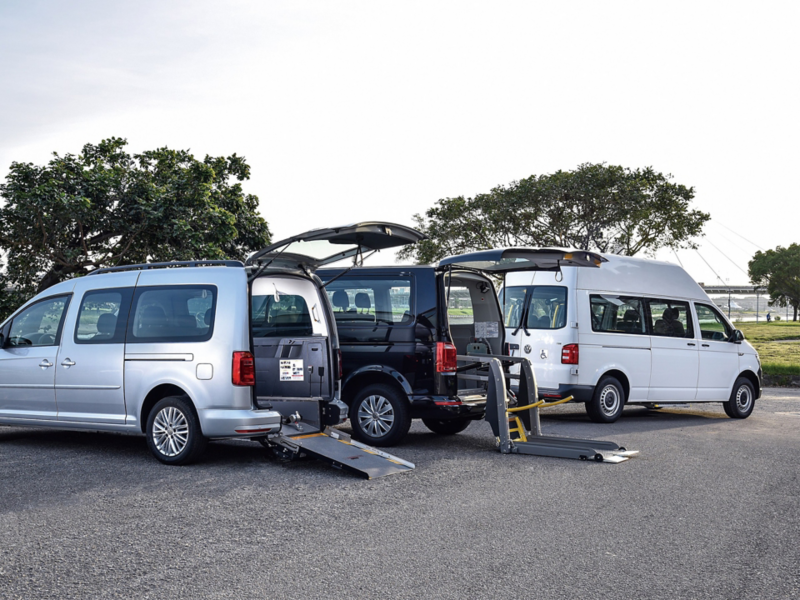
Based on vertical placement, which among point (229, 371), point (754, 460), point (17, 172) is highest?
point (17, 172)

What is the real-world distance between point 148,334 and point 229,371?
1.02 m

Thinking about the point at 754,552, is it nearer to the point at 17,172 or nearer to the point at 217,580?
the point at 217,580

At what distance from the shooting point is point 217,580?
13.6 feet

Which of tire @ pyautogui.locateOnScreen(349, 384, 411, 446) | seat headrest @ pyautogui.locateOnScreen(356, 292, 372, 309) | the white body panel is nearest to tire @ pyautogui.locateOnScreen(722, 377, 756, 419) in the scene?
the white body panel

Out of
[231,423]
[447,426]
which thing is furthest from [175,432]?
[447,426]

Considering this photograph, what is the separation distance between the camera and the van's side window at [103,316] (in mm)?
7672

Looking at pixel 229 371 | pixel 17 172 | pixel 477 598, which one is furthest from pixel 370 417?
pixel 17 172

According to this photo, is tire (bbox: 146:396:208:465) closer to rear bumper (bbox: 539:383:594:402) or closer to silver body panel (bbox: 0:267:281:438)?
silver body panel (bbox: 0:267:281:438)

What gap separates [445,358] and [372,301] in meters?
1.13

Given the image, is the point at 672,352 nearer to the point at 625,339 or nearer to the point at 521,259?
the point at 625,339

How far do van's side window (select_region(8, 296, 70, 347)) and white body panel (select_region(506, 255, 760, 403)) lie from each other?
20.3ft

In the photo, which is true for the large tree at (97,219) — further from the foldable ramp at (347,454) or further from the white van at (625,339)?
the foldable ramp at (347,454)

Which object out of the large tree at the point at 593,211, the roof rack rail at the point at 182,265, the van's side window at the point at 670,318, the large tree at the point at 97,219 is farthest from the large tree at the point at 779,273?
the roof rack rail at the point at 182,265

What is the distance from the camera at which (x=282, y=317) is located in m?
8.41
